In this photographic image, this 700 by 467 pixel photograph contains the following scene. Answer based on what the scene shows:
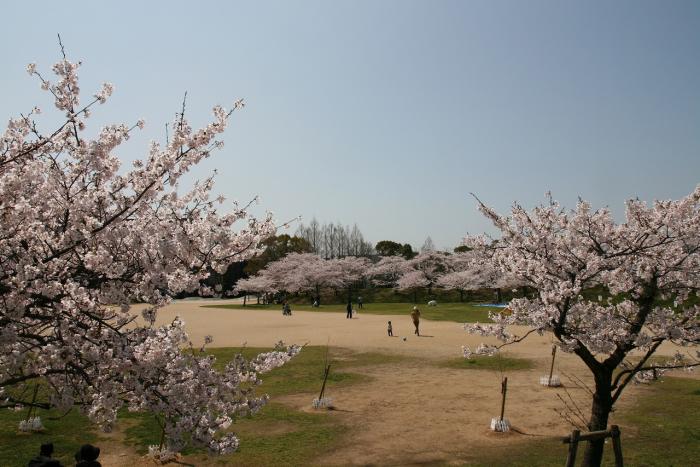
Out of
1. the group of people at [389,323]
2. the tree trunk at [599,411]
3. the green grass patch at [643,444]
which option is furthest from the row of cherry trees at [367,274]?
the tree trunk at [599,411]

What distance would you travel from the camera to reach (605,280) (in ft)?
28.6

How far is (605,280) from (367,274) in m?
68.8

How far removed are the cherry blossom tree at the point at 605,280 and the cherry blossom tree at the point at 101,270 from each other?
549 centimetres

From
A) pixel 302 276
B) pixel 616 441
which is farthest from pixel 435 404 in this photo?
pixel 302 276

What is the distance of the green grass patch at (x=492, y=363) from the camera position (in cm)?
2070

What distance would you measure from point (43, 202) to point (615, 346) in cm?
931

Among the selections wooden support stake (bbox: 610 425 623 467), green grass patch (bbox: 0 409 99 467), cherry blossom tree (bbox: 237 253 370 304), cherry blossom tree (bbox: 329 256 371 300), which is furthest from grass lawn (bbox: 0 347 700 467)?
cherry blossom tree (bbox: 329 256 371 300)

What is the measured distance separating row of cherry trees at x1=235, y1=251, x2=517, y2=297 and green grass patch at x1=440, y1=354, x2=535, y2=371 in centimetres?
3941

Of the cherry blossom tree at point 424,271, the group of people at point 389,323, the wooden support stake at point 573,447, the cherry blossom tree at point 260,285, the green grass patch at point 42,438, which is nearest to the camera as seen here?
the wooden support stake at point 573,447

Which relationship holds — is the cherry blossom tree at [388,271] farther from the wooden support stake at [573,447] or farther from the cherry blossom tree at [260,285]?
the wooden support stake at [573,447]

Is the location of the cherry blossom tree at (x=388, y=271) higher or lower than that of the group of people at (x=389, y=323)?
higher

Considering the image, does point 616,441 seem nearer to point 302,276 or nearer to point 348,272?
point 302,276

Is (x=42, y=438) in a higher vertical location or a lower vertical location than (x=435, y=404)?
lower

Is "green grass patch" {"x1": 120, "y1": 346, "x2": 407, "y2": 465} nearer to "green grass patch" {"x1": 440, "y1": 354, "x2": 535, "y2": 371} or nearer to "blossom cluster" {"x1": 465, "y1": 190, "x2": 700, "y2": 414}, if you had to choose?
"green grass patch" {"x1": 440, "y1": 354, "x2": 535, "y2": 371}
